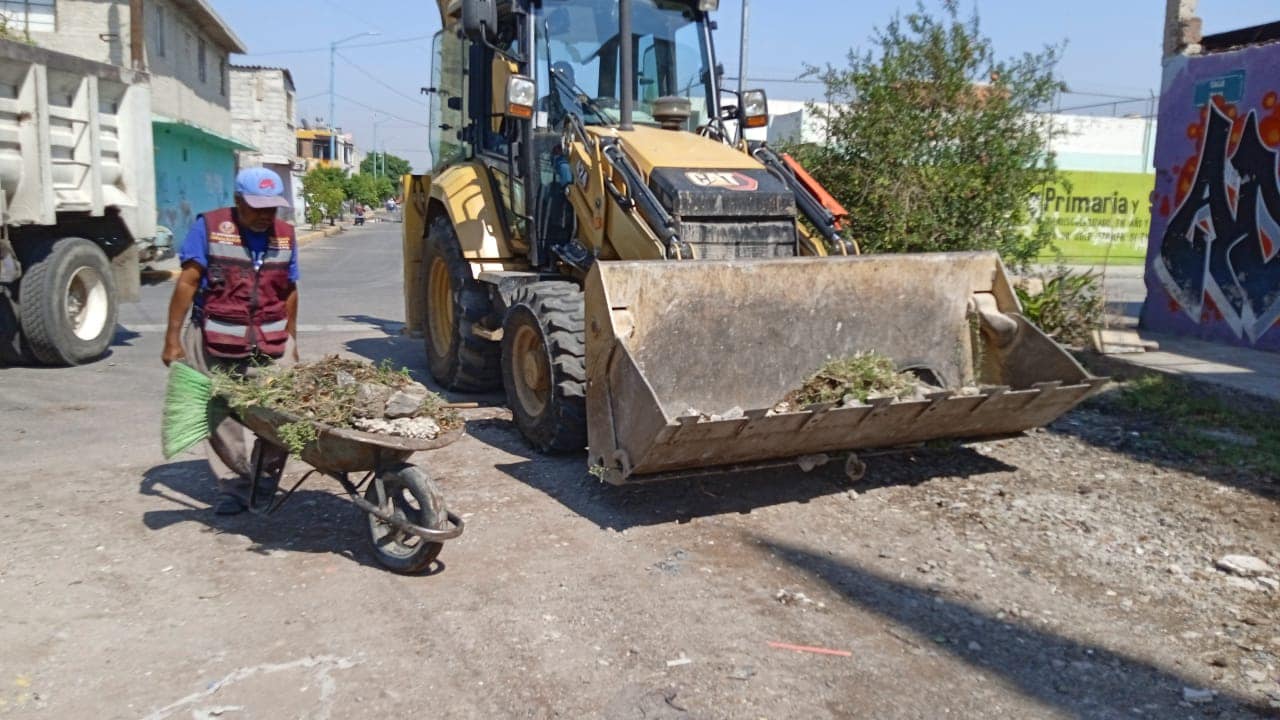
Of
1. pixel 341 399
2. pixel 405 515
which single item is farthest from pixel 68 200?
pixel 405 515

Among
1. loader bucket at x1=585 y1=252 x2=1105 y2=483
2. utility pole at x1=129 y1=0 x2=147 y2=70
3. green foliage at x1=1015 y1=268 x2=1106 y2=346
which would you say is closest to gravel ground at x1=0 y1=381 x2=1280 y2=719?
loader bucket at x1=585 y1=252 x2=1105 y2=483

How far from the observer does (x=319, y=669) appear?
3.85 metres

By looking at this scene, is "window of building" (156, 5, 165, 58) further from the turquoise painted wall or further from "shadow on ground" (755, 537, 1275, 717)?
"shadow on ground" (755, 537, 1275, 717)

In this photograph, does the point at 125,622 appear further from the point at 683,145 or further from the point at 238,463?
the point at 683,145

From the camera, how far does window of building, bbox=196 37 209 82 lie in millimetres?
28828

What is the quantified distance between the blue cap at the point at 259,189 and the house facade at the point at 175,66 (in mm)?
16270

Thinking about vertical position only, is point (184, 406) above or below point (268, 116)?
below

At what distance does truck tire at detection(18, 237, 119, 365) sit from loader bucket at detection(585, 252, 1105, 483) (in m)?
6.19

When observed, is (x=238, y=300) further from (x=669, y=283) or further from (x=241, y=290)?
(x=669, y=283)

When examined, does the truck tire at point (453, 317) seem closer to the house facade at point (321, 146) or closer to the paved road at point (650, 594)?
the paved road at point (650, 594)

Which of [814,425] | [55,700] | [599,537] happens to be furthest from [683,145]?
[55,700]

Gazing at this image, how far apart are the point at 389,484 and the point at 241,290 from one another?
134 centimetres

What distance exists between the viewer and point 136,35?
22.8 m

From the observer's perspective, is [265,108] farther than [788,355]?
Yes
